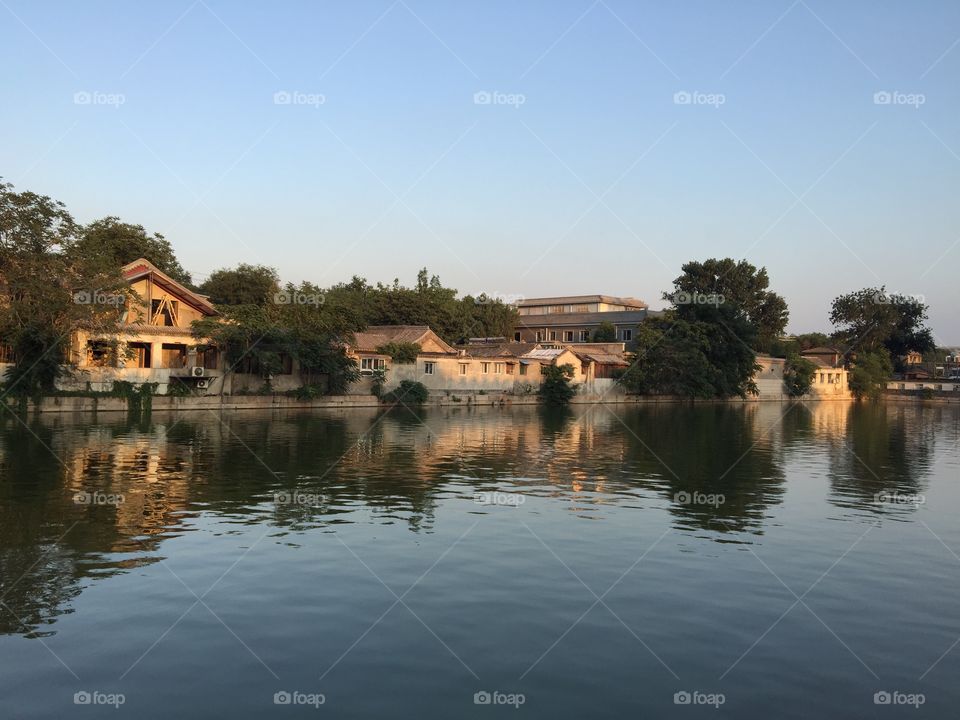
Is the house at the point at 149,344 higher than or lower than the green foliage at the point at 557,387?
higher

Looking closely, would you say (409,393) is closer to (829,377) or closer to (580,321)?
(580,321)

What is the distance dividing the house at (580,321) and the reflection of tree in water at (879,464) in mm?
59989

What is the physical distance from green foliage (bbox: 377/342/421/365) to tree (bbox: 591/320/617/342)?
171ft

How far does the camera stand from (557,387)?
2736 inches

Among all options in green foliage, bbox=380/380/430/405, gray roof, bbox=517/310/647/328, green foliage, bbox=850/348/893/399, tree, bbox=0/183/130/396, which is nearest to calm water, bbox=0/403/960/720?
tree, bbox=0/183/130/396

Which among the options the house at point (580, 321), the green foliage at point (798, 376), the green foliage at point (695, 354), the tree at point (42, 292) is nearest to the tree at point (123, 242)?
the tree at point (42, 292)

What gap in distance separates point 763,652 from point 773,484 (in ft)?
50.5

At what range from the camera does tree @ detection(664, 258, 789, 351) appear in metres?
101

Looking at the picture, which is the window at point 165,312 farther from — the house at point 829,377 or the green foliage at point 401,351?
the house at point 829,377

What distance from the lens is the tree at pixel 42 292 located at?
41.4m

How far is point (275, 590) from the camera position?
41.0 ft

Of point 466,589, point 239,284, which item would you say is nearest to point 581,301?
point 239,284

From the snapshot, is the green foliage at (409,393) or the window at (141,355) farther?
the green foliage at (409,393)

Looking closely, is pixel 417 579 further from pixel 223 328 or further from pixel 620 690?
pixel 223 328
